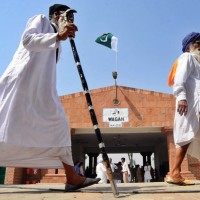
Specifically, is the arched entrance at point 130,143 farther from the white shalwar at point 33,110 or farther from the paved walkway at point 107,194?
the paved walkway at point 107,194

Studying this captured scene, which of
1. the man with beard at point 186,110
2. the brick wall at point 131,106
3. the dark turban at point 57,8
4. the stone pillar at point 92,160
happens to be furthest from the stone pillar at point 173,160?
the stone pillar at point 92,160

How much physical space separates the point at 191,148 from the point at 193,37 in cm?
144

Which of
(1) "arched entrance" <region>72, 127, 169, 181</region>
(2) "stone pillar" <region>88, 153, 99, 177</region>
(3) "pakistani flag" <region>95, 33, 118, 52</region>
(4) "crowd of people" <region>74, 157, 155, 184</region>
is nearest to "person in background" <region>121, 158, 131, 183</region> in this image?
(4) "crowd of people" <region>74, 157, 155, 184</region>

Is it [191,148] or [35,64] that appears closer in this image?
[35,64]

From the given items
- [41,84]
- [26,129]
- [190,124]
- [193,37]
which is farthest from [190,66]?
[26,129]

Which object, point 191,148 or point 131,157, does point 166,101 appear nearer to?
point 191,148

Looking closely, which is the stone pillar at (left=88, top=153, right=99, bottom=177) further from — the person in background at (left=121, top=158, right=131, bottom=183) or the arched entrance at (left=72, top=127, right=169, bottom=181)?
the person in background at (left=121, top=158, right=131, bottom=183)

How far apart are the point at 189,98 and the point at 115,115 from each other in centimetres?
1011

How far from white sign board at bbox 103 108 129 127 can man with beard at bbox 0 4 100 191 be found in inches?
420

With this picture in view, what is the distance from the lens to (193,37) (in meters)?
3.75

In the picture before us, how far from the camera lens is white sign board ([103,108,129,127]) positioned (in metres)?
13.5

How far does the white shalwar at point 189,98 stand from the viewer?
3299 millimetres

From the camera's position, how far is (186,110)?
3.26 m

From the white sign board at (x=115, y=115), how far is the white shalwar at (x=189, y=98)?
998 centimetres
